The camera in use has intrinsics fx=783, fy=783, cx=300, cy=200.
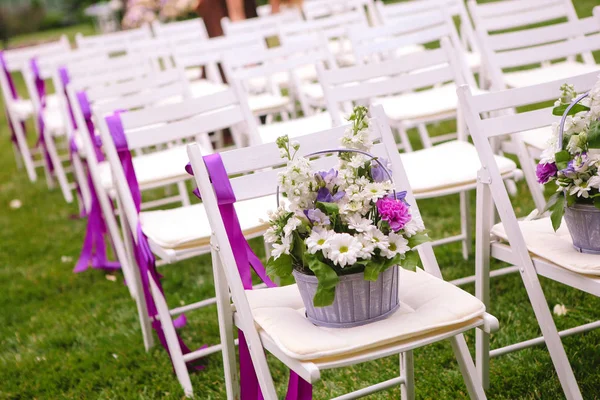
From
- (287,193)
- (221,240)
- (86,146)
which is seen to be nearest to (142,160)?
(86,146)

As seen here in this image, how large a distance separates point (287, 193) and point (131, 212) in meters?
1.40

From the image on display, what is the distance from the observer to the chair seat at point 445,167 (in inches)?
126

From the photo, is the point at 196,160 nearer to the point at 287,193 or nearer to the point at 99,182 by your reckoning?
the point at 287,193

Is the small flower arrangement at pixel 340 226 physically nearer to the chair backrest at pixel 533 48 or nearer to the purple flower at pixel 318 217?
the purple flower at pixel 318 217

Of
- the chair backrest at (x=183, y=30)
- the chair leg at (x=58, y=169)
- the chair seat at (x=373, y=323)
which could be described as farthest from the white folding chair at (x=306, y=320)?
the chair backrest at (x=183, y=30)

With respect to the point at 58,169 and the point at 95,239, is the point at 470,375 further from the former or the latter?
the point at 58,169

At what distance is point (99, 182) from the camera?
12.7 feet

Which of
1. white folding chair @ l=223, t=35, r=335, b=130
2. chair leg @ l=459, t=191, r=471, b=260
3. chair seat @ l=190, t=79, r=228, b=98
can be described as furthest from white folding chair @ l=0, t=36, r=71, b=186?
chair leg @ l=459, t=191, r=471, b=260

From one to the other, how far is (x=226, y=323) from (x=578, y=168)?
1.12 meters

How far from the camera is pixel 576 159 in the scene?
7.18 feet

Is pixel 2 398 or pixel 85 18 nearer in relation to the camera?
pixel 2 398

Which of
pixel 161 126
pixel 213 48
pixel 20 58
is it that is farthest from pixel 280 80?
pixel 161 126

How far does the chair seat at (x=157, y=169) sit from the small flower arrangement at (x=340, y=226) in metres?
1.93

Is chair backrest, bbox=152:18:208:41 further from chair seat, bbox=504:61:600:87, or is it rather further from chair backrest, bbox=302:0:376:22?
chair seat, bbox=504:61:600:87
